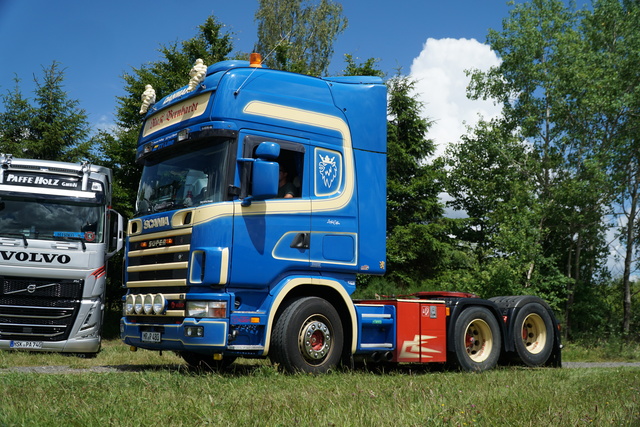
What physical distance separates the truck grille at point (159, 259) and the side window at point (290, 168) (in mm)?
1406

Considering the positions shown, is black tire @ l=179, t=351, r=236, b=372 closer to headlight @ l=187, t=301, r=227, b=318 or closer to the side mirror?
headlight @ l=187, t=301, r=227, b=318

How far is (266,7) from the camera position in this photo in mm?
37219

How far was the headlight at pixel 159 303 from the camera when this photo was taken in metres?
8.05

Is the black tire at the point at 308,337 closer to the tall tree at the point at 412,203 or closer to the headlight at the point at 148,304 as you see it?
the headlight at the point at 148,304

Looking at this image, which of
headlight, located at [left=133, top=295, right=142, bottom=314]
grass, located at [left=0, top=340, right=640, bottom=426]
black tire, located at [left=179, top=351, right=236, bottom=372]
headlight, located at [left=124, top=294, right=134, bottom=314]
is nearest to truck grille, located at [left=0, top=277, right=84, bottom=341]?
black tire, located at [left=179, top=351, right=236, bottom=372]

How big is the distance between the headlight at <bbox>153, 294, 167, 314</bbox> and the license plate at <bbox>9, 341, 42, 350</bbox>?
188 inches

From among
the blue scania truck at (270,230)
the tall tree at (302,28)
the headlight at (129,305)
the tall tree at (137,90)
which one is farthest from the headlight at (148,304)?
the tall tree at (302,28)

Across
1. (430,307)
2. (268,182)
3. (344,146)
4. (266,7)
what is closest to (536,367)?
(430,307)

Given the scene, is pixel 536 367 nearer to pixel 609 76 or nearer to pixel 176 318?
pixel 176 318

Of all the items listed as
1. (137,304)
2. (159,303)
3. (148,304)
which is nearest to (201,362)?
(137,304)

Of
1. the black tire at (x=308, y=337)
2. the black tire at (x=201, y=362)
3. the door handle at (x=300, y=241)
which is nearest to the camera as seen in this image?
the black tire at (x=308, y=337)

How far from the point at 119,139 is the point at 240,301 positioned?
60.6 ft

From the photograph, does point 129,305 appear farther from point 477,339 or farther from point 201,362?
point 477,339

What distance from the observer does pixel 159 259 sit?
8289 millimetres
